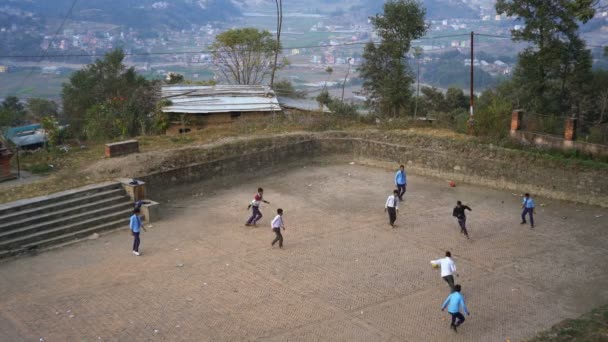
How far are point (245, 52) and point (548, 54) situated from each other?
714 inches

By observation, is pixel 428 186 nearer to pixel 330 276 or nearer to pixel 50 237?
pixel 330 276

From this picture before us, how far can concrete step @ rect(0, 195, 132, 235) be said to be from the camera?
534 inches

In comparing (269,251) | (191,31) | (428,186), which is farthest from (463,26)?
(269,251)

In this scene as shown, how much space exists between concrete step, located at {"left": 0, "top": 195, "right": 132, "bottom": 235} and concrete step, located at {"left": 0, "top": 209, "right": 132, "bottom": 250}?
0.33 m

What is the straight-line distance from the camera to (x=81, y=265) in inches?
493

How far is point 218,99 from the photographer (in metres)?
26.7

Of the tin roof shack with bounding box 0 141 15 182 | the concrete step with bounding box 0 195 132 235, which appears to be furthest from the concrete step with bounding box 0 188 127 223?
the tin roof shack with bounding box 0 141 15 182

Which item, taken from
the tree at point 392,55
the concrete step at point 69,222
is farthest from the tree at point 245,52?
the concrete step at point 69,222

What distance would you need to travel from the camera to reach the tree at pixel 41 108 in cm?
4009

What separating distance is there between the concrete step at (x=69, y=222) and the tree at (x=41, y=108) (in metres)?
27.6

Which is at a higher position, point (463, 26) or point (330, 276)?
point (463, 26)

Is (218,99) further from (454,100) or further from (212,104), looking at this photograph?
(454,100)

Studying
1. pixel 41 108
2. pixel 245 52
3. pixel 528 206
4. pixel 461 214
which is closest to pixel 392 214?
pixel 461 214

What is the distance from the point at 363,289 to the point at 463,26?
90.6 metres
